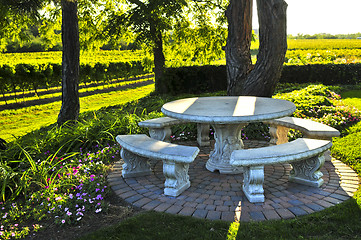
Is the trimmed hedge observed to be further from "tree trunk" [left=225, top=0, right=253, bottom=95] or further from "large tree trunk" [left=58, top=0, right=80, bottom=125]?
"large tree trunk" [left=58, top=0, right=80, bottom=125]

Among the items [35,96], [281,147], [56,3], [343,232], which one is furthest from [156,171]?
[35,96]

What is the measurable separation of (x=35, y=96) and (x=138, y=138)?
1263 centimetres

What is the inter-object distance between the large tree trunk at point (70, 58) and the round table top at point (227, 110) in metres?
3.58

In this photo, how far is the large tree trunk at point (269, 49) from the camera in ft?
21.0

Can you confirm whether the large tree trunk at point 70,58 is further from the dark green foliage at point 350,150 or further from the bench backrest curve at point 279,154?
the dark green foliage at point 350,150

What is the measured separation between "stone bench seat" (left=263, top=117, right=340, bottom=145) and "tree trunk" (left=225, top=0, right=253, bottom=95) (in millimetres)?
2408

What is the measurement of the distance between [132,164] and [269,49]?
435 cm

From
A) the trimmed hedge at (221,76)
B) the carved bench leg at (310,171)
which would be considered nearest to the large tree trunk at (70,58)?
the carved bench leg at (310,171)

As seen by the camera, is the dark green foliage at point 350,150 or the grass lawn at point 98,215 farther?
the dark green foliage at point 350,150

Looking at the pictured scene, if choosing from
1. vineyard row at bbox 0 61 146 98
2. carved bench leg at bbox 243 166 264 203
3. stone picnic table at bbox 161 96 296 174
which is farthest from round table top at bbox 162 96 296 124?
vineyard row at bbox 0 61 146 98

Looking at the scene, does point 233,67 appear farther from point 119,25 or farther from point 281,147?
point 119,25

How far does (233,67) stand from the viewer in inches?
295

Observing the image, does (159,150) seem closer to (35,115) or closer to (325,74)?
(35,115)

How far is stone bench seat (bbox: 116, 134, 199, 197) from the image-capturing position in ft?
11.3
